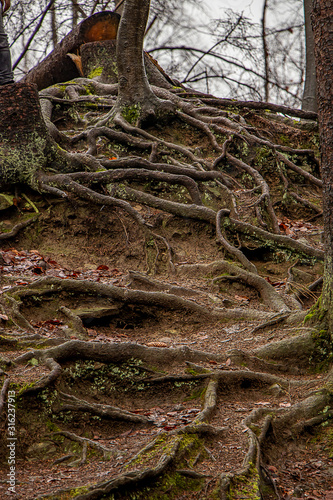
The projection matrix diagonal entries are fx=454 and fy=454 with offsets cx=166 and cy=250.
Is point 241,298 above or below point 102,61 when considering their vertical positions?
below

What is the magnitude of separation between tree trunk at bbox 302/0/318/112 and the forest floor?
6.95 metres

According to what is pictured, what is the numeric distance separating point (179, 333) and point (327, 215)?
82.6 inches

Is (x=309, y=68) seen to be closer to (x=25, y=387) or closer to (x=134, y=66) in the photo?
(x=134, y=66)

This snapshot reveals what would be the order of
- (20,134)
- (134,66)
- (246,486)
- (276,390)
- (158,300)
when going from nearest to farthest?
(246,486) → (276,390) → (158,300) → (20,134) → (134,66)

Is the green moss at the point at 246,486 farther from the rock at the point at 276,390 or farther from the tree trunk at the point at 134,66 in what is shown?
the tree trunk at the point at 134,66

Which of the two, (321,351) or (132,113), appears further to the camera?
(132,113)

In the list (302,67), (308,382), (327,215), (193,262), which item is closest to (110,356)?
(308,382)

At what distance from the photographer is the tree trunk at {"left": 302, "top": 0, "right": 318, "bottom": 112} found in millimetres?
11398

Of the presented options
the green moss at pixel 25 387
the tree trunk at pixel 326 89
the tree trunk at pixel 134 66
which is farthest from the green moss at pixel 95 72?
the green moss at pixel 25 387

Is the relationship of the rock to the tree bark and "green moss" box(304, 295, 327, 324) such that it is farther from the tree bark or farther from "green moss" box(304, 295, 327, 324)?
the tree bark

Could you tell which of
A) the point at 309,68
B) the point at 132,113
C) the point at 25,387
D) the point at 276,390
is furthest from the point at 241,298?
the point at 309,68

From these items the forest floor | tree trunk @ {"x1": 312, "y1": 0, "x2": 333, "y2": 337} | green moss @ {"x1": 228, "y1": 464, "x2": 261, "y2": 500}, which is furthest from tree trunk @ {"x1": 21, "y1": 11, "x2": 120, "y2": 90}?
green moss @ {"x1": 228, "y1": 464, "x2": 261, "y2": 500}

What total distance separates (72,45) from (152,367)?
9.78 m

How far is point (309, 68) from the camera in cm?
1158
